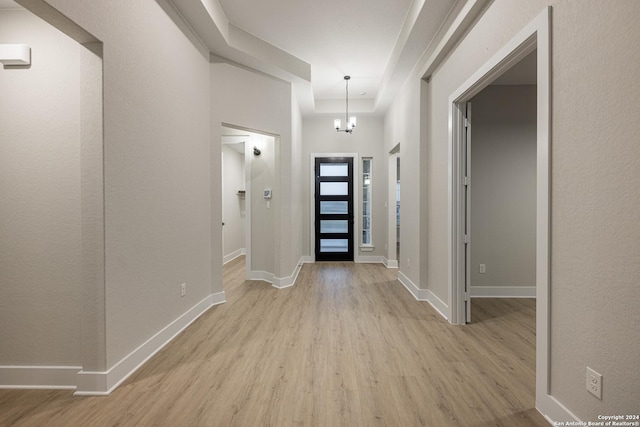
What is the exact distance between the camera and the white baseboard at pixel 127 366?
1.97 m

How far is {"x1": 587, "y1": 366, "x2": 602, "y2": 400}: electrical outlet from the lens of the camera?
142 centimetres

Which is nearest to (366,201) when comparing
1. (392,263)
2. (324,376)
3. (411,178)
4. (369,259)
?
(369,259)

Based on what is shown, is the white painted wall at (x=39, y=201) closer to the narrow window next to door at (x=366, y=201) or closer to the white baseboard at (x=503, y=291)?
the white baseboard at (x=503, y=291)

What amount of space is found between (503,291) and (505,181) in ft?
4.85

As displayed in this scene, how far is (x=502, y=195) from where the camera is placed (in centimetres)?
420

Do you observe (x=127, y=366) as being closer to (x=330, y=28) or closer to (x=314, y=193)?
(x=330, y=28)

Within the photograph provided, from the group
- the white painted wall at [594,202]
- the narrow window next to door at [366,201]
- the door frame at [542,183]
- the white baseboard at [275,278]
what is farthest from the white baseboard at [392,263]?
the white painted wall at [594,202]

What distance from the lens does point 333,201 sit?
6.78 metres

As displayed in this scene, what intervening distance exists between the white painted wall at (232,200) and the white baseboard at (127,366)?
12.4 feet

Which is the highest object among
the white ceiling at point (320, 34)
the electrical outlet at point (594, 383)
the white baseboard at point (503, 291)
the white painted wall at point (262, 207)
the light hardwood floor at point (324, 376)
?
the white ceiling at point (320, 34)

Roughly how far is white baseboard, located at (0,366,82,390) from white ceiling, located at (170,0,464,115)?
2995 mm

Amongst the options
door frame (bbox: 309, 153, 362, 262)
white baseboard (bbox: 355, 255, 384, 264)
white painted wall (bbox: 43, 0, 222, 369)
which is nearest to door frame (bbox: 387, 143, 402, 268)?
white baseboard (bbox: 355, 255, 384, 264)

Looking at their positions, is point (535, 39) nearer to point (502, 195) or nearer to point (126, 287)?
point (502, 195)

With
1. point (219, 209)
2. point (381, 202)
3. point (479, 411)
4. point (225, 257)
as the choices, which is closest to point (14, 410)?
point (219, 209)
